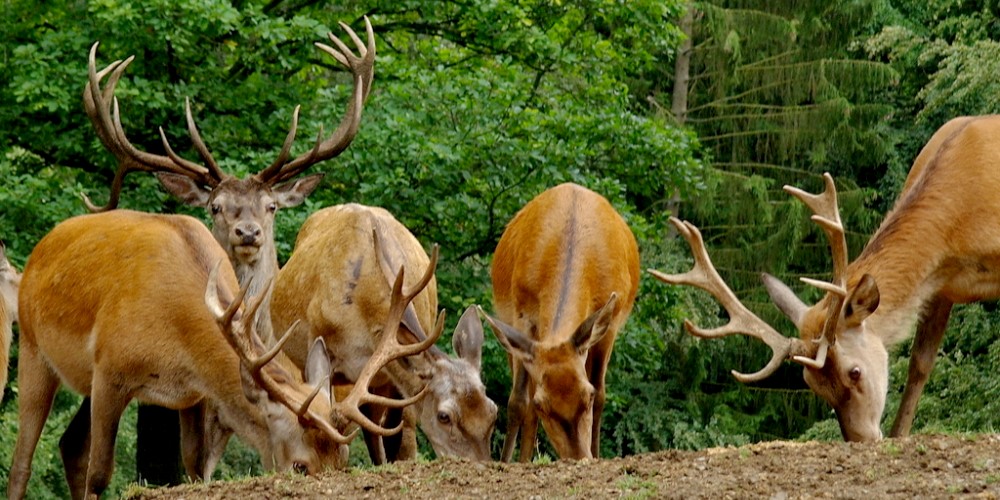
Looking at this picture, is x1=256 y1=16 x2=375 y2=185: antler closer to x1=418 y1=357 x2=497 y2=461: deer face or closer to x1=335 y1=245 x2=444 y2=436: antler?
x1=335 y1=245 x2=444 y2=436: antler

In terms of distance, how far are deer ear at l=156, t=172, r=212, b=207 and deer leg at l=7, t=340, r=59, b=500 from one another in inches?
62.8

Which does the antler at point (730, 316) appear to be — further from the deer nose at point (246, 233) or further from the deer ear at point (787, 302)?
the deer nose at point (246, 233)

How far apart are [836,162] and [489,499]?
20114 millimetres

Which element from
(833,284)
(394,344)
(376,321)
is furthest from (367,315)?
(833,284)

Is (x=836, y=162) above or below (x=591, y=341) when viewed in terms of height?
below

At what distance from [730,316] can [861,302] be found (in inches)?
32.9

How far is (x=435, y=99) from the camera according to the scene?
14.6m

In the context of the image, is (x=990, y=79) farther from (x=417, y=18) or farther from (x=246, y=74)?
(x=246, y=74)

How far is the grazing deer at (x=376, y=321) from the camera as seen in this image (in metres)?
8.97

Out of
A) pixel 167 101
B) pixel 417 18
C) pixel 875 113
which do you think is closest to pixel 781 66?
pixel 875 113

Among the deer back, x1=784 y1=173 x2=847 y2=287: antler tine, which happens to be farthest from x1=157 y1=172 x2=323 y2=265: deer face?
x1=784 y1=173 x2=847 y2=287: antler tine

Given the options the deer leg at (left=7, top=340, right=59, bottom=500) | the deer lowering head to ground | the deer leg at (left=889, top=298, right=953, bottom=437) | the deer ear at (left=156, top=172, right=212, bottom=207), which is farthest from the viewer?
the deer ear at (left=156, top=172, right=212, bottom=207)

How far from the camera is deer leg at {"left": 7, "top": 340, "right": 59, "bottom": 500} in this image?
31.0ft

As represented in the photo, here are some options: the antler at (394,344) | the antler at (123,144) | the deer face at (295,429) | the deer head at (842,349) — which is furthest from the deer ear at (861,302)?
the antler at (123,144)
